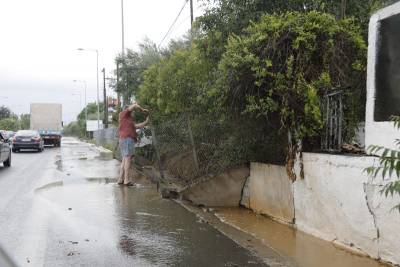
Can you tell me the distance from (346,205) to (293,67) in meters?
2.33

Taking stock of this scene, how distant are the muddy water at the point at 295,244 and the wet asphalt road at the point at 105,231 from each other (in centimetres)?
66

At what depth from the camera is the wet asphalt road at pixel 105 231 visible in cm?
565

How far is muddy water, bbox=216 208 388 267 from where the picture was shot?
5879 millimetres

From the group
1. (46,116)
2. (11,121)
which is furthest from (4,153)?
(11,121)

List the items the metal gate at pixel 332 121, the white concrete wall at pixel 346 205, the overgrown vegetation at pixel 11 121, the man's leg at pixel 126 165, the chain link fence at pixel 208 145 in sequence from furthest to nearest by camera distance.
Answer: the overgrown vegetation at pixel 11 121
the man's leg at pixel 126 165
the chain link fence at pixel 208 145
the metal gate at pixel 332 121
the white concrete wall at pixel 346 205

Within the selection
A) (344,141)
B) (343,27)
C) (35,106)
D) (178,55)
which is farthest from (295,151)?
(35,106)

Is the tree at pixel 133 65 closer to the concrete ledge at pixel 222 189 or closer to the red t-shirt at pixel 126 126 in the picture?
the red t-shirt at pixel 126 126

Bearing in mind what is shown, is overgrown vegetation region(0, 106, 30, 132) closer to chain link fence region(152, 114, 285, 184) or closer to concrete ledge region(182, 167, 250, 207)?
chain link fence region(152, 114, 285, 184)

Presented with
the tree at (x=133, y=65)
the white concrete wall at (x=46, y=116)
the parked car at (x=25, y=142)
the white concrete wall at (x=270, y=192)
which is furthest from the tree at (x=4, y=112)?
the white concrete wall at (x=270, y=192)

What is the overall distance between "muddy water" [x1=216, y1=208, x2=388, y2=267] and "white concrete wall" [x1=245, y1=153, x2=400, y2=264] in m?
0.13

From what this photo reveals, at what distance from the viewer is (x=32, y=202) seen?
929 centimetres

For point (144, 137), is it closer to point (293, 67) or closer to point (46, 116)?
point (293, 67)

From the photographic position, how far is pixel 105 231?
6.93 meters

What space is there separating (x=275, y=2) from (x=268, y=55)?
2.88 metres
